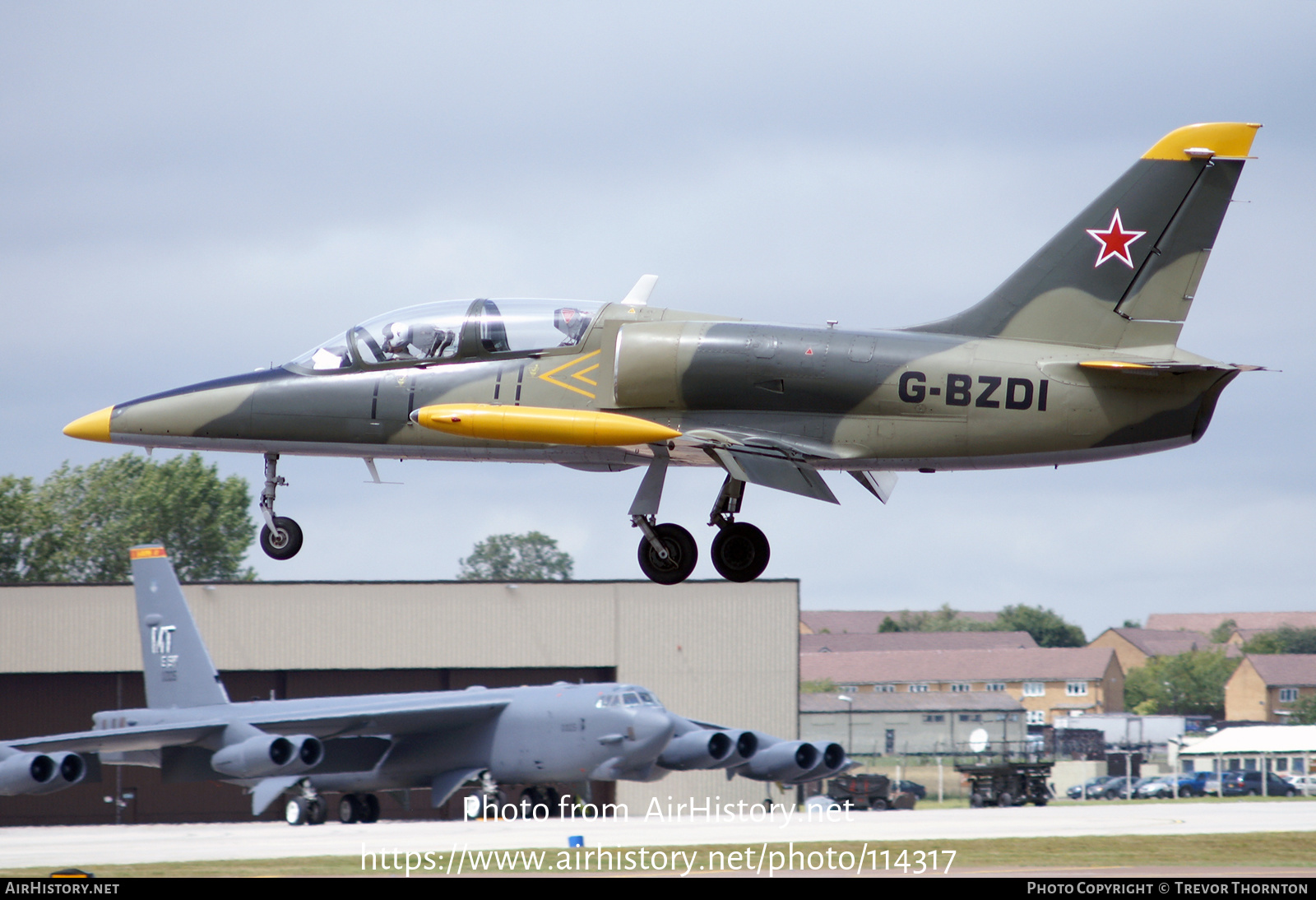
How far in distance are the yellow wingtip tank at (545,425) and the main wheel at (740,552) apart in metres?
2.52

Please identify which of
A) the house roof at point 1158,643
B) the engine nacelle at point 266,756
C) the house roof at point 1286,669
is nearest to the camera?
the engine nacelle at point 266,756

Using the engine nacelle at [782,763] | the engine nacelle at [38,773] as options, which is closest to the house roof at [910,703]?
the engine nacelle at [782,763]

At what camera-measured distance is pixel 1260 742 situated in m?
93.4

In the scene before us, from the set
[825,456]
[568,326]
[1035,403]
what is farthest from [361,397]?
[1035,403]

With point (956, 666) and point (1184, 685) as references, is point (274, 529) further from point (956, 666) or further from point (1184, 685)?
point (1184, 685)

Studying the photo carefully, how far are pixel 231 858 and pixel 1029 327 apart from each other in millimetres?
33345

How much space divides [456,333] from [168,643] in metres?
40.6

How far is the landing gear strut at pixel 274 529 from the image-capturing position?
850 inches

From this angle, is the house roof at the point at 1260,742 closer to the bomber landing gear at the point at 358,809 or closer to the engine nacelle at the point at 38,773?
the bomber landing gear at the point at 358,809

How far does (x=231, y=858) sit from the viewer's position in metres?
44.3

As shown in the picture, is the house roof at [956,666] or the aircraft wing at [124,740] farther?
the house roof at [956,666]

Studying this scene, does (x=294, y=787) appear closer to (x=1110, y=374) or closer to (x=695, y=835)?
(x=695, y=835)

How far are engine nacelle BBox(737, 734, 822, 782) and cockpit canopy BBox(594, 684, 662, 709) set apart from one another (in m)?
5.32

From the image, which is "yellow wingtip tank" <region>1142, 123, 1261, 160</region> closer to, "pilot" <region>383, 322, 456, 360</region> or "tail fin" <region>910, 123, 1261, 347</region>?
"tail fin" <region>910, 123, 1261, 347</region>
